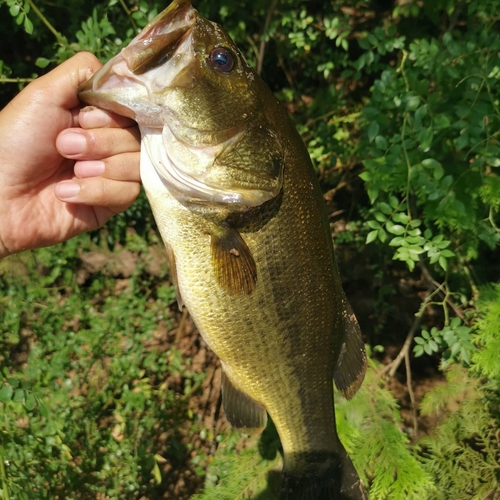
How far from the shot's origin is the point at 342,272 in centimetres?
345

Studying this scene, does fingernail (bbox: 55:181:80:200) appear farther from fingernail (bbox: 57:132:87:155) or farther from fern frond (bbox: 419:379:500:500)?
fern frond (bbox: 419:379:500:500)

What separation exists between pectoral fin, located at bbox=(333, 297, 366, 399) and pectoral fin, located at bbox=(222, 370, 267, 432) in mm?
331

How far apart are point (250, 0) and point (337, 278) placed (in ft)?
6.36

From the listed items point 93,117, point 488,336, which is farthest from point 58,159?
point 488,336

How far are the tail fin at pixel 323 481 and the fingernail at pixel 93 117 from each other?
1.46 metres

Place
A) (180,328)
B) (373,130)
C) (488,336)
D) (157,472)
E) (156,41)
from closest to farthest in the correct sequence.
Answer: (156,41) → (373,130) → (488,336) → (157,472) → (180,328)

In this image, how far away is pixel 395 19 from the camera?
2.99 metres

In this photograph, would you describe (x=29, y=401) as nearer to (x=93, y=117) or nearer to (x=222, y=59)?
(x=93, y=117)

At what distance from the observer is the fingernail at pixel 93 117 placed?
1394mm

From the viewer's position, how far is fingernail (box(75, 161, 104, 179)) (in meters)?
1.51

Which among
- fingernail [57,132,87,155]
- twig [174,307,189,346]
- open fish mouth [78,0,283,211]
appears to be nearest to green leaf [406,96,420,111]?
open fish mouth [78,0,283,211]

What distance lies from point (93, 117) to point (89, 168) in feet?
0.61

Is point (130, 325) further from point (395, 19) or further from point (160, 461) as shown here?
point (395, 19)

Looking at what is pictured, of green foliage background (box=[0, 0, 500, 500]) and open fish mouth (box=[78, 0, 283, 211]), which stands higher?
open fish mouth (box=[78, 0, 283, 211])
